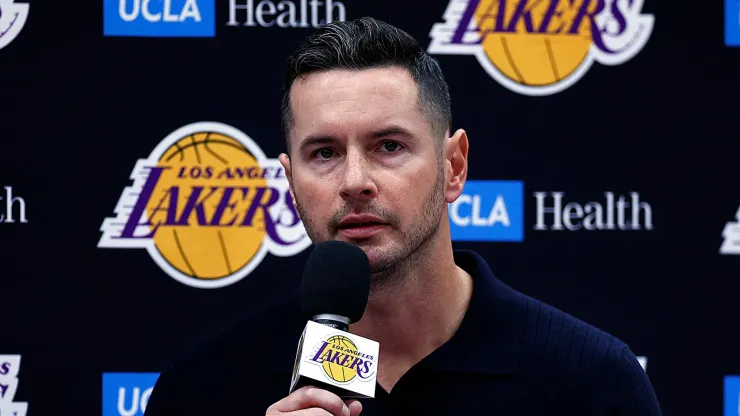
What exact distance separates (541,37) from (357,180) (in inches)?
38.9

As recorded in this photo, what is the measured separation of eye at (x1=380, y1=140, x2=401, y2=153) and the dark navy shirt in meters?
0.27

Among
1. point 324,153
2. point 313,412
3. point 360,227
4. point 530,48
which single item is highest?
point 530,48

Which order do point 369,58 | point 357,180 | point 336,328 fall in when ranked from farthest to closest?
point 369,58, point 357,180, point 336,328

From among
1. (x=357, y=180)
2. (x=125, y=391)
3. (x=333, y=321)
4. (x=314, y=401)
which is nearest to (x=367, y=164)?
(x=357, y=180)

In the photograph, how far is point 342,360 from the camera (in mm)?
940

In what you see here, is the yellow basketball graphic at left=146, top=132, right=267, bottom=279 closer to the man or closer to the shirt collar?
the man

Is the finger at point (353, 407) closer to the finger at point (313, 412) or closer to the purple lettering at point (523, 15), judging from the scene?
the finger at point (313, 412)

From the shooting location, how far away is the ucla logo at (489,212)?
202cm

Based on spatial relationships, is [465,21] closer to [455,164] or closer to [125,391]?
[455,164]

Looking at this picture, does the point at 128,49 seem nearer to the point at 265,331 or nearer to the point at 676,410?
the point at 265,331

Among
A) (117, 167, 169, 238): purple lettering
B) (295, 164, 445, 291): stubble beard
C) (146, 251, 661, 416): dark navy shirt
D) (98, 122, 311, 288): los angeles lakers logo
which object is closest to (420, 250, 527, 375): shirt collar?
(146, 251, 661, 416): dark navy shirt

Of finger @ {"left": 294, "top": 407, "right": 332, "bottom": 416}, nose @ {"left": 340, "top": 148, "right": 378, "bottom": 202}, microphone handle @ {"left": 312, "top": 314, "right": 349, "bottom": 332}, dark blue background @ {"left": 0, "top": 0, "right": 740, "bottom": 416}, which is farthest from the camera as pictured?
dark blue background @ {"left": 0, "top": 0, "right": 740, "bottom": 416}

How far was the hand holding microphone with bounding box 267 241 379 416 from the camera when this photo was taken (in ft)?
2.99

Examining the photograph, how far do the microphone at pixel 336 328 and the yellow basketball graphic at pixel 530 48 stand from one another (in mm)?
1030
